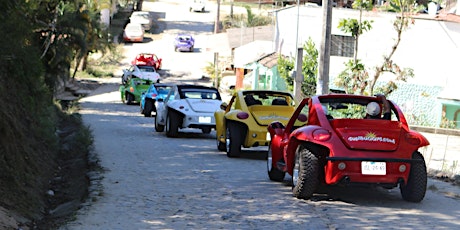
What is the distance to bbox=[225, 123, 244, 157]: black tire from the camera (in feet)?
62.2

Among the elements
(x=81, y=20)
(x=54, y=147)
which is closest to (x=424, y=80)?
(x=81, y=20)

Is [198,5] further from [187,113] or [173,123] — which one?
[187,113]

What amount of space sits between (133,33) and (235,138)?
206ft

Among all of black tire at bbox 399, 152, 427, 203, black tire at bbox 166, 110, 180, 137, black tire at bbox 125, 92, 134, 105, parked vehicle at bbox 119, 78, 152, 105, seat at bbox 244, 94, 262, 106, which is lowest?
black tire at bbox 125, 92, 134, 105

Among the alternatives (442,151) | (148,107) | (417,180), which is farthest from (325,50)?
(417,180)

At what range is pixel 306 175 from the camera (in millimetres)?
12312

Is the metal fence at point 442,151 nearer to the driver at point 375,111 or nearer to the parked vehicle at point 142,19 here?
the driver at point 375,111

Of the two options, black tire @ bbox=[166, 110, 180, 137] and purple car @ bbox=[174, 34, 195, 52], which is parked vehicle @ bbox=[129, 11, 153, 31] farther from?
black tire @ bbox=[166, 110, 180, 137]

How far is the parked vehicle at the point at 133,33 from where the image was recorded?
265 feet

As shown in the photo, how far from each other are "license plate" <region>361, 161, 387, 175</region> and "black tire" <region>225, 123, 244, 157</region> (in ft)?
Result: 23.2

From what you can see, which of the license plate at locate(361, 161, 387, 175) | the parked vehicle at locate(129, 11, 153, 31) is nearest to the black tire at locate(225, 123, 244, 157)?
the license plate at locate(361, 161, 387, 175)

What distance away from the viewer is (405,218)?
1126 cm

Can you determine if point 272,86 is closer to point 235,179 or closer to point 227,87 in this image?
point 227,87

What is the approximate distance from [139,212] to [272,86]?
4209 centimetres
